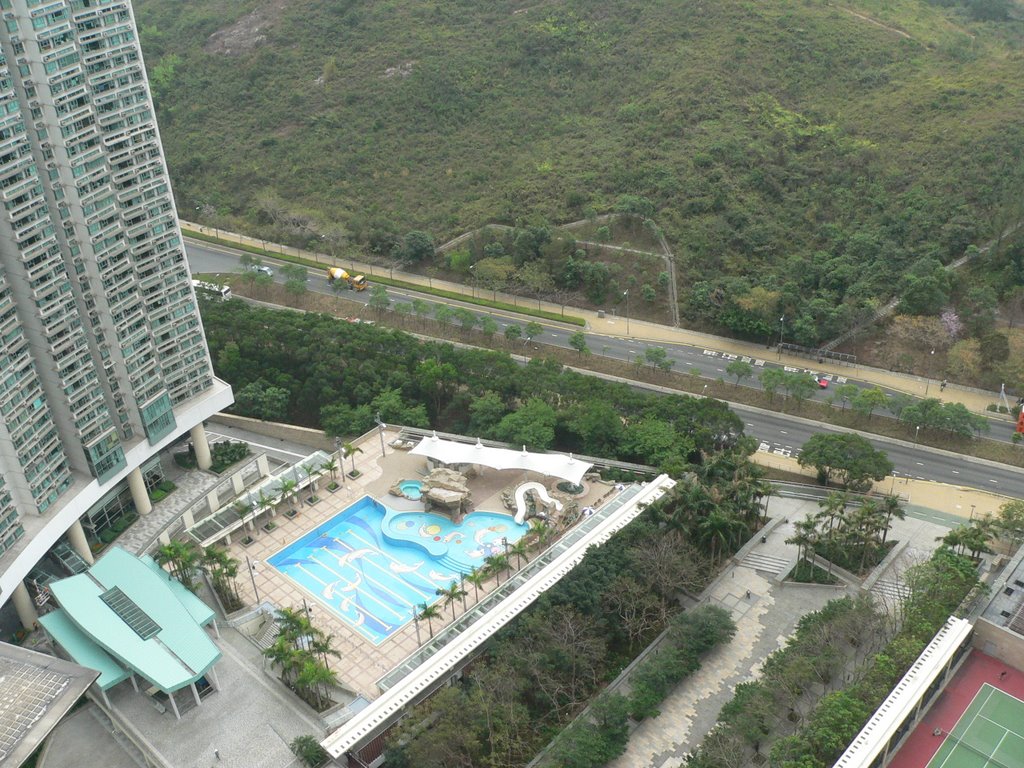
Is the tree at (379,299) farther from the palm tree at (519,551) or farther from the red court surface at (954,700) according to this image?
the red court surface at (954,700)

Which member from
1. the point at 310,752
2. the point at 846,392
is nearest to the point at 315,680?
the point at 310,752

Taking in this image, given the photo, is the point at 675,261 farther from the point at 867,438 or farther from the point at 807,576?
the point at 807,576

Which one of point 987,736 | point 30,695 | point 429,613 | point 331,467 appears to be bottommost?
point 987,736

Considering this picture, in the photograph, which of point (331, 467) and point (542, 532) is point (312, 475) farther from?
point (542, 532)

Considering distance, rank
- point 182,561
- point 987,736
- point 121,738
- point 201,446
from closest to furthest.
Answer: point 987,736
point 121,738
point 182,561
point 201,446

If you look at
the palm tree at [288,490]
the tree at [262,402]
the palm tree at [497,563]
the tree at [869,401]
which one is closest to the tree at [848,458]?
the tree at [869,401]

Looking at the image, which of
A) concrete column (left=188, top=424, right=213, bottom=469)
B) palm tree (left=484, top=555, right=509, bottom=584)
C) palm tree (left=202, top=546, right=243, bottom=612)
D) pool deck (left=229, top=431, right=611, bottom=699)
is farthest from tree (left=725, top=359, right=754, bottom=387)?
palm tree (left=202, top=546, right=243, bottom=612)

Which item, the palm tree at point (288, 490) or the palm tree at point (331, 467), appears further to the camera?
the palm tree at point (331, 467)
